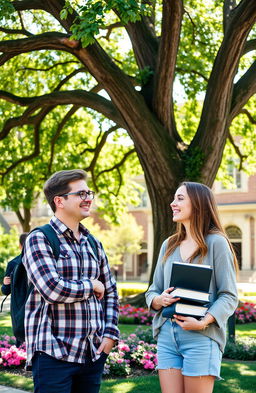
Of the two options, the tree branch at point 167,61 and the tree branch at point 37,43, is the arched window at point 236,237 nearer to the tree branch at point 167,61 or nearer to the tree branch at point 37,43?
the tree branch at point 167,61

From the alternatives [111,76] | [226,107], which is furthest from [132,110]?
[226,107]

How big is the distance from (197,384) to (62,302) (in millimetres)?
947

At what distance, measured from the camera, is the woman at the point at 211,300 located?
332 centimetres

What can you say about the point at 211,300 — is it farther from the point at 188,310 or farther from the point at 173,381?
the point at 173,381

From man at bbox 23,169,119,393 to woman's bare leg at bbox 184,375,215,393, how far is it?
0.50 meters

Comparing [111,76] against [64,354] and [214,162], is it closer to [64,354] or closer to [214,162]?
[214,162]

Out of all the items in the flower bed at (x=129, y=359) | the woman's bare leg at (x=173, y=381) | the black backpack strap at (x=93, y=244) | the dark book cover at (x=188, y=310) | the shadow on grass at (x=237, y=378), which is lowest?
the shadow on grass at (x=237, y=378)

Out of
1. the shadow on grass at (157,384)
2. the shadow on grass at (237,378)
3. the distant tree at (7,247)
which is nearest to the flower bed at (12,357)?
the shadow on grass at (157,384)

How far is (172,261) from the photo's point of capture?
3691 millimetres

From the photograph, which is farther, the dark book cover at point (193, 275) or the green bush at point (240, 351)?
the green bush at point (240, 351)

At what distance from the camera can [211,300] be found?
3.50 metres

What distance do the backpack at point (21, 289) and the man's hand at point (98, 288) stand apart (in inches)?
10.7

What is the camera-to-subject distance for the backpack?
3.22m

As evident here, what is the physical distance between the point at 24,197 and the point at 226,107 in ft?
31.2
